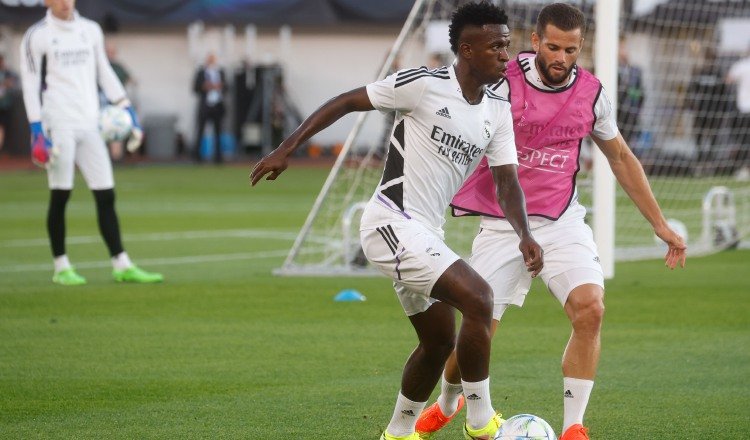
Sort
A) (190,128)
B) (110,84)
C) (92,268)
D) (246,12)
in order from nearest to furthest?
(110,84) < (92,268) < (246,12) < (190,128)

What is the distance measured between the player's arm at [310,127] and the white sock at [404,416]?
49.7 inches

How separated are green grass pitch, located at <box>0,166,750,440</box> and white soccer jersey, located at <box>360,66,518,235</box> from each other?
3.88 feet

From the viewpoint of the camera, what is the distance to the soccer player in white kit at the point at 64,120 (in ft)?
38.4

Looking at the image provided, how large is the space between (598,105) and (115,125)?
6566 millimetres

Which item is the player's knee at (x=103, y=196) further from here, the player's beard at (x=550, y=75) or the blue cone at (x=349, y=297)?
the player's beard at (x=550, y=75)

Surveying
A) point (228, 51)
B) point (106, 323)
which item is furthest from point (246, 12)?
point (106, 323)

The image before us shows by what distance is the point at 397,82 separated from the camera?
5938 mm

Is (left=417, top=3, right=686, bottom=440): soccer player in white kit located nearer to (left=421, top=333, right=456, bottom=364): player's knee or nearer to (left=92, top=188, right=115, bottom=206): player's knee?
(left=421, top=333, right=456, bottom=364): player's knee

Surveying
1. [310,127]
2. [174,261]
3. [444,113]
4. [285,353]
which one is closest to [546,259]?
[444,113]

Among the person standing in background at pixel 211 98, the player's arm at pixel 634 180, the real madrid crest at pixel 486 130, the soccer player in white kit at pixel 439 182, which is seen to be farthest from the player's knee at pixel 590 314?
the person standing in background at pixel 211 98

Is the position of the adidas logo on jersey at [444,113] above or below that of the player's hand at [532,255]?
above

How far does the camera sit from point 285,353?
8.64 metres

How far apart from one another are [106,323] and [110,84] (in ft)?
10.3

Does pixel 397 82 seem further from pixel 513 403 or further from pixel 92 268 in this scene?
pixel 92 268
